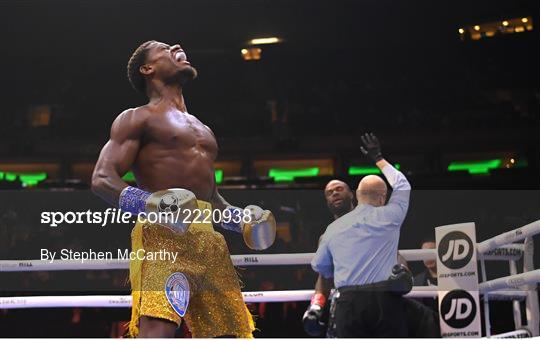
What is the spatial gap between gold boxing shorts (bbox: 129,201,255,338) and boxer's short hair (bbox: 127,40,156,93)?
611 millimetres

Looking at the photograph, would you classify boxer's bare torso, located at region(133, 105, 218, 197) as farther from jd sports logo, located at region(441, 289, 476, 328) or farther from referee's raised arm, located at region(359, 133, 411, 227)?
jd sports logo, located at region(441, 289, 476, 328)

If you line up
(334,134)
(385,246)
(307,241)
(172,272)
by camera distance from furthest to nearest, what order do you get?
1. (334,134)
2. (307,241)
3. (385,246)
4. (172,272)

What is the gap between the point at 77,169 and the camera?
10.6ft

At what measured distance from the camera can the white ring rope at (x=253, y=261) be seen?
3021 millimetres

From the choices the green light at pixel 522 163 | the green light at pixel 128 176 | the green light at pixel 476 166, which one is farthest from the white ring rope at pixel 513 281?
the green light at pixel 128 176

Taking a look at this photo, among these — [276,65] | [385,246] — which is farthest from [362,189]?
[276,65]

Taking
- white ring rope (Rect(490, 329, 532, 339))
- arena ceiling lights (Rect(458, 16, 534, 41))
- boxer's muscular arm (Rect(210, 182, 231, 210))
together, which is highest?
arena ceiling lights (Rect(458, 16, 534, 41))

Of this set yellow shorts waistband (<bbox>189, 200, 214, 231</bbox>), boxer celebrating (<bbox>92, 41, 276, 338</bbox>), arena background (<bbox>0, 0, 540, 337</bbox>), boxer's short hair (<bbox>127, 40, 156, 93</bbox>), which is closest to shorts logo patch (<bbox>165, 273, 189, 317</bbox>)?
boxer celebrating (<bbox>92, 41, 276, 338</bbox>)

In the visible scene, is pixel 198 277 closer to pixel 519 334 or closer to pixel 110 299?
pixel 110 299

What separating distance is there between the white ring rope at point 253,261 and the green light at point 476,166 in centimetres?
42

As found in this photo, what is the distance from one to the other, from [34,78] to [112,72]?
35cm

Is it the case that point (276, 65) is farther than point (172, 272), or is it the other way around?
point (276, 65)

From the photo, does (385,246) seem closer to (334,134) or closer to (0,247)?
(334,134)

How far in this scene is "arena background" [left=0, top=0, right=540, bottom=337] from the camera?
3.20 meters
